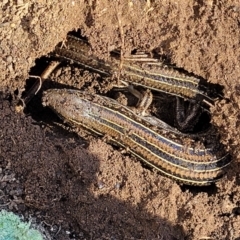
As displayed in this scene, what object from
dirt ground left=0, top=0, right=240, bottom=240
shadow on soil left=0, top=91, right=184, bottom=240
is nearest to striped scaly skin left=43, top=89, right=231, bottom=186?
dirt ground left=0, top=0, right=240, bottom=240

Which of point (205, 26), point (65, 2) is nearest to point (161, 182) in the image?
point (205, 26)

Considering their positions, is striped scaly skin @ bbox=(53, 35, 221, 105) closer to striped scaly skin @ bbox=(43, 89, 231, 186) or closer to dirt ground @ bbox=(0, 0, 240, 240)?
dirt ground @ bbox=(0, 0, 240, 240)

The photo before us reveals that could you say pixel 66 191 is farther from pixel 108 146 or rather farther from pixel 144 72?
pixel 144 72

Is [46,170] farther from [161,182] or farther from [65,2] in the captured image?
[65,2]

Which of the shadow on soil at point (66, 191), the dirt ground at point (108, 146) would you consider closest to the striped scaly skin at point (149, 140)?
the dirt ground at point (108, 146)

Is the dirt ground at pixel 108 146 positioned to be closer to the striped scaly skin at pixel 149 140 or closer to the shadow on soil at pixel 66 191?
the shadow on soil at pixel 66 191

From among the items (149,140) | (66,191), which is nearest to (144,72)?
(149,140)
